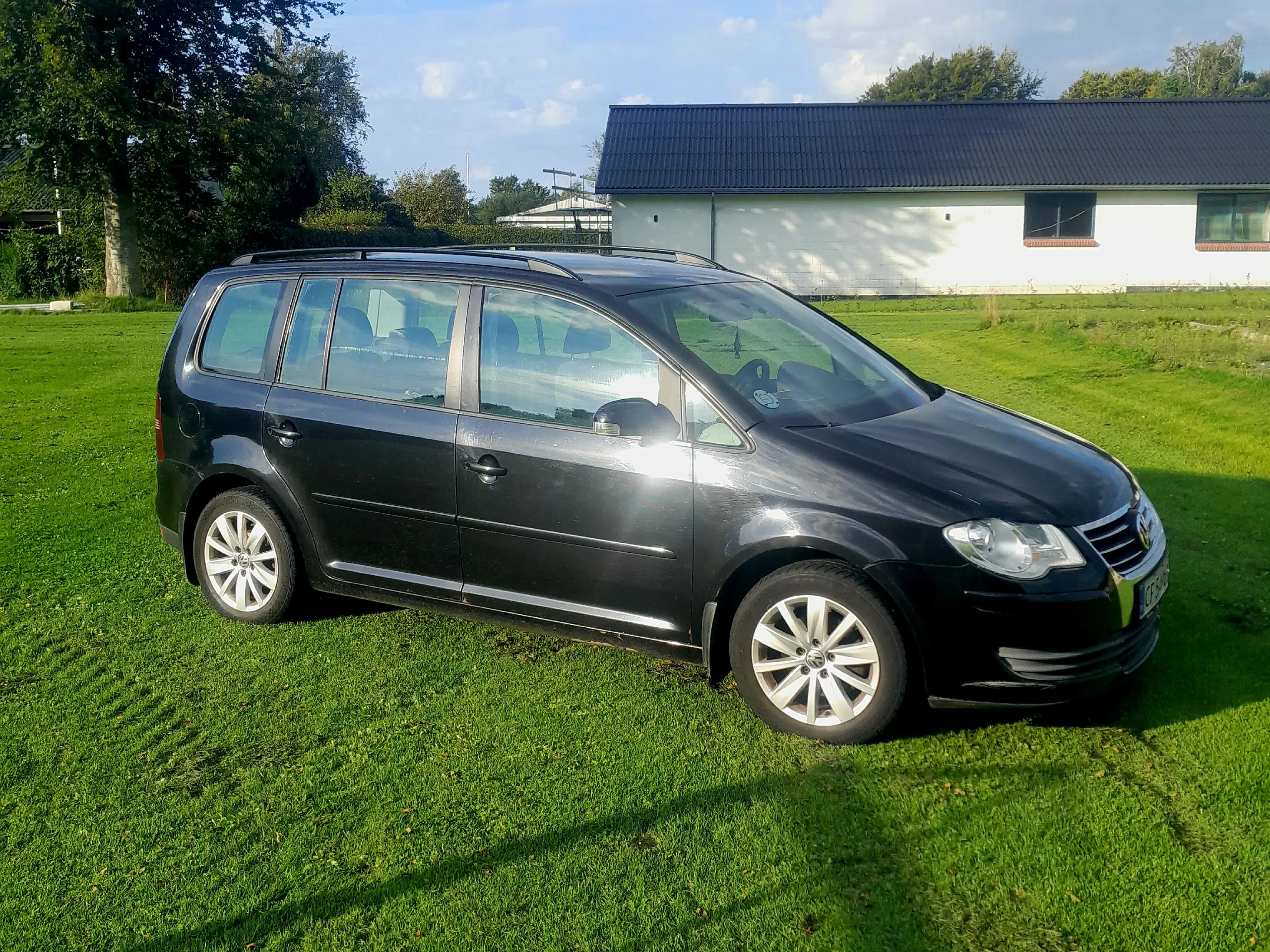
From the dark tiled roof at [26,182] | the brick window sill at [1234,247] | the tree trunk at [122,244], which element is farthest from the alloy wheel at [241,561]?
the brick window sill at [1234,247]

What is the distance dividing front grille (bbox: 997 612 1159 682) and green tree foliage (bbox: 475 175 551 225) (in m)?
100

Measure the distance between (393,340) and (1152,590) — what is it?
11.5ft

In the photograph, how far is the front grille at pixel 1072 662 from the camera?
4.18m

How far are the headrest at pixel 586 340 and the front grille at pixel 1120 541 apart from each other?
208 cm

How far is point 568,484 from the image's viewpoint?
484cm

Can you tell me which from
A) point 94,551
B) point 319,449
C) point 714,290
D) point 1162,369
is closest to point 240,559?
point 319,449

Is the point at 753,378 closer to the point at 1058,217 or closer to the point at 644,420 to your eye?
the point at 644,420

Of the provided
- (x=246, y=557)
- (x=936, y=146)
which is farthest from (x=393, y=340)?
(x=936, y=146)

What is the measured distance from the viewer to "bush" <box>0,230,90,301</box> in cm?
3550

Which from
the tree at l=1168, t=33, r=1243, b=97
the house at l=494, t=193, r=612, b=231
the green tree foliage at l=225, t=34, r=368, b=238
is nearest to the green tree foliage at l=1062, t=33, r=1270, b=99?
the tree at l=1168, t=33, r=1243, b=97

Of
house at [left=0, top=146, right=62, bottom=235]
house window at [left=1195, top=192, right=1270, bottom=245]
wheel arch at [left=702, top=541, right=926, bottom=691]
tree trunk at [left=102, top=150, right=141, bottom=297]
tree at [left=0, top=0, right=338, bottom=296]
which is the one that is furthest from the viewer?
house window at [left=1195, top=192, right=1270, bottom=245]

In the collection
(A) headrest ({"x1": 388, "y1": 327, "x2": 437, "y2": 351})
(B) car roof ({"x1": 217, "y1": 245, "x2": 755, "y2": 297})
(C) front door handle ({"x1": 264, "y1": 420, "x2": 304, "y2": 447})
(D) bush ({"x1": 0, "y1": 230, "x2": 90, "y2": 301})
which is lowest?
(C) front door handle ({"x1": 264, "y1": 420, "x2": 304, "y2": 447})

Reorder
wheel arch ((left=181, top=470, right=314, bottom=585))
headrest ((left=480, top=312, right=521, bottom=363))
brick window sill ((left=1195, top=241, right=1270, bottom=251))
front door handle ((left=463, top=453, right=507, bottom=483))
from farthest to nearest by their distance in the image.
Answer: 1. brick window sill ((left=1195, top=241, right=1270, bottom=251))
2. wheel arch ((left=181, top=470, right=314, bottom=585))
3. headrest ((left=480, top=312, right=521, bottom=363))
4. front door handle ((left=463, top=453, right=507, bottom=483))

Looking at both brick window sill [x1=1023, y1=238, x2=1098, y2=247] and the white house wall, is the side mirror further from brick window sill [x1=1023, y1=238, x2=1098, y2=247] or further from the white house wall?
Answer: brick window sill [x1=1023, y1=238, x2=1098, y2=247]
